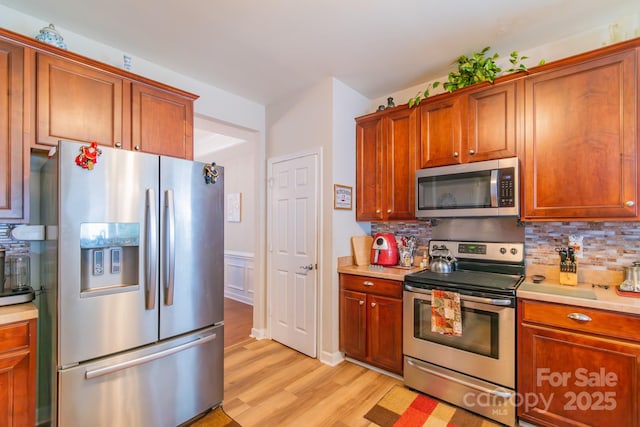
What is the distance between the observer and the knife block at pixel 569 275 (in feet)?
6.57

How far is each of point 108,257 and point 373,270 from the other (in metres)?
2.00

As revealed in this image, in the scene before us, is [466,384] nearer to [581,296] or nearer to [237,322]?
[581,296]

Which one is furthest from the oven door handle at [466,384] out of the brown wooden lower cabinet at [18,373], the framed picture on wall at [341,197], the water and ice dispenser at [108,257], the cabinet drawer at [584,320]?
the brown wooden lower cabinet at [18,373]

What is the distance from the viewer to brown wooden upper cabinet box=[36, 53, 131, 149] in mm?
1745

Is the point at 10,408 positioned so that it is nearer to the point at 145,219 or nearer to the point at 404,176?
the point at 145,219

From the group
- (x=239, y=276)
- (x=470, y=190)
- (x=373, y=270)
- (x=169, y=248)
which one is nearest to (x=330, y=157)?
(x=373, y=270)

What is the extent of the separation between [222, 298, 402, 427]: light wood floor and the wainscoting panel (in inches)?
70.7

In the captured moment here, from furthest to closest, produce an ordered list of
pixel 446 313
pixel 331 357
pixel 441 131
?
1. pixel 331 357
2. pixel 441 131
3. pixel 446 313

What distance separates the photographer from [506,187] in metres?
2.11

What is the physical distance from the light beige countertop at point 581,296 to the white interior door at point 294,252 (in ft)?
5.72

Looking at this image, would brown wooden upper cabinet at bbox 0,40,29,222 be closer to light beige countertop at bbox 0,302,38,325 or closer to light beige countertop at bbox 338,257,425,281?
light beige countertop at bbox 0,302,38,325

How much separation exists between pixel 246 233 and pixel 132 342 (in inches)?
133

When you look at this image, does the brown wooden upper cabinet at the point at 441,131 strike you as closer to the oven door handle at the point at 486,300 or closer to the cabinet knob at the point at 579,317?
the oven door handle at the point at 486,300

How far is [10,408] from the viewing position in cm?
149
